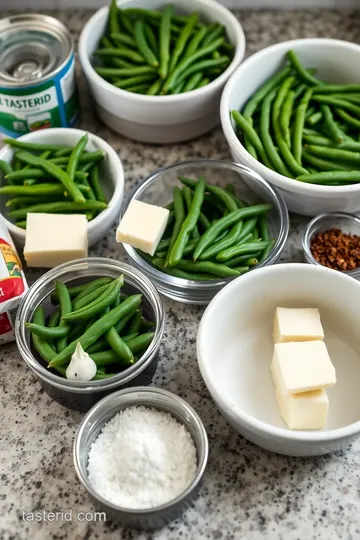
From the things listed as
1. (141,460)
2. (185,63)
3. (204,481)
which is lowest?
(204,481)

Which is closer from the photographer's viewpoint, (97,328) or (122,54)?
(97,328)

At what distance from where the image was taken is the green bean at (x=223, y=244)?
138 cm

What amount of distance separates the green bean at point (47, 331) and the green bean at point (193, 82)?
2.12 feet

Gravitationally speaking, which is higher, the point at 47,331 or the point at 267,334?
the point at 47,331

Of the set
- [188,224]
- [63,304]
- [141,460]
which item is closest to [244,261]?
[188,224]

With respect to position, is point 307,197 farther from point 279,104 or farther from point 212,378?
point 212,378

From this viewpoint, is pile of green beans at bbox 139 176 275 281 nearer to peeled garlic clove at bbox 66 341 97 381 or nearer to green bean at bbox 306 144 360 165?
green bean at bbox 306 144 360 165

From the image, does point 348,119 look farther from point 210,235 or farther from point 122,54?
point 122,54

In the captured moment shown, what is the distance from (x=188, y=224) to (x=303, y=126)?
0.36 metres

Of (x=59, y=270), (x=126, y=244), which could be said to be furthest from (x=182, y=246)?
(x=59, y=270)

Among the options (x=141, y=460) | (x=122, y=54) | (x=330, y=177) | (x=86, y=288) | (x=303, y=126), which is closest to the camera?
(x=141, y=460)

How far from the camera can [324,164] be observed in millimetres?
1496

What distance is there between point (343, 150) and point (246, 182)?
8.3 inches

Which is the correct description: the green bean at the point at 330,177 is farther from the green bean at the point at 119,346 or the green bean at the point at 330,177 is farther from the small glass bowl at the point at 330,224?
the green bean at the point at 119,346
